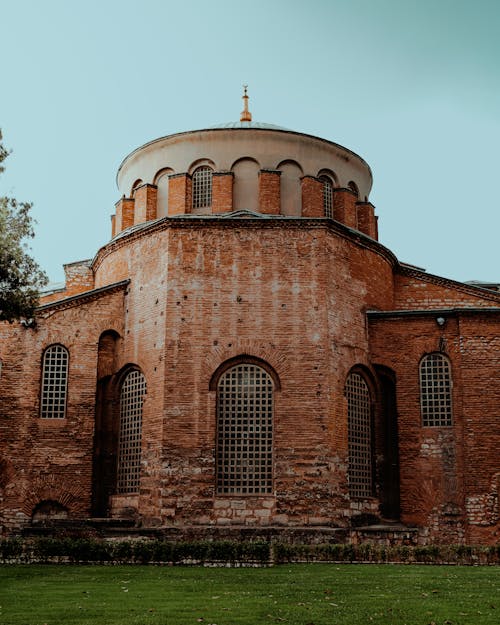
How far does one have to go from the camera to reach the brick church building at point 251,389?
2156 centimetres

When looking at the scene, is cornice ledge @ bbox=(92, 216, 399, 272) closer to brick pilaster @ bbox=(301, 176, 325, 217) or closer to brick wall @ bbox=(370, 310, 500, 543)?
brick pilaster @ bbox=(301, 176, 325, 217)

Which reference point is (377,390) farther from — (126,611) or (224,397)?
(126,611)

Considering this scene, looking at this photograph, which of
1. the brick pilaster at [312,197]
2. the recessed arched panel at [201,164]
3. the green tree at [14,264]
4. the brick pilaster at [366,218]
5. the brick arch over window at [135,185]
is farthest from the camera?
the brick arch over window at [135,185]

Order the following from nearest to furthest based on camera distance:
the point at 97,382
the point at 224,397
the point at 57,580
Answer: the point at 57,580 < the point at 224,397 < the point at 97,382

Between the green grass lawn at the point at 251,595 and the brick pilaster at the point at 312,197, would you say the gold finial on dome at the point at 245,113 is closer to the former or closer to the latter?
the brick pilaster at the point at 312,197

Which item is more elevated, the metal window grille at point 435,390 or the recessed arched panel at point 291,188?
the recessed arched panel at point 291,188

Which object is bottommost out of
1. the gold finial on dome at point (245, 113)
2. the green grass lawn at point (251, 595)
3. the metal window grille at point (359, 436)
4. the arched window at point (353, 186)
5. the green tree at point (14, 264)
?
the green grass lawn at point (251, 595)

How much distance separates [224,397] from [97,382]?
A: 412 centimetres

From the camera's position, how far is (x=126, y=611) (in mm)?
11508

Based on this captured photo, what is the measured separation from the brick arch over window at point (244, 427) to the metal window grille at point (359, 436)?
2386mm

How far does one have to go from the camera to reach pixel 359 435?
913 inches

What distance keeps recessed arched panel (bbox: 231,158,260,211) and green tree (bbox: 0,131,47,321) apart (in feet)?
26.9

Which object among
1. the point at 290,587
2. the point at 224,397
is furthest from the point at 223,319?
the point at 290,587

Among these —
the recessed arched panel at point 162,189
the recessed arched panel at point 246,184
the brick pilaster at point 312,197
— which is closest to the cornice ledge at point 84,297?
the recessed arched panel at point 162,189
